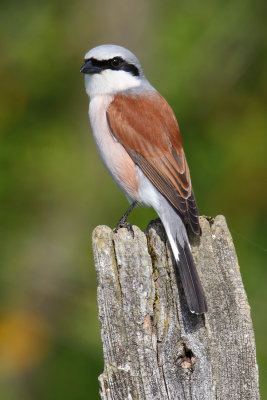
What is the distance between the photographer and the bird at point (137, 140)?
142 inches

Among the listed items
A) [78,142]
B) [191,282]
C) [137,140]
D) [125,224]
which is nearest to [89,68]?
[137,140]

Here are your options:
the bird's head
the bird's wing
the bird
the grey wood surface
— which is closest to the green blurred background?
the bird's head

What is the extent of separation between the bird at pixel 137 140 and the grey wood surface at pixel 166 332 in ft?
2.45

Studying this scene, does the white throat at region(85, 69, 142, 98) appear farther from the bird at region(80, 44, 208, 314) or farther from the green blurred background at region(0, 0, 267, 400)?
the green blurred background at region(0, 0, 267, 400)

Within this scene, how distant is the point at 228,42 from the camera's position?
8000mm

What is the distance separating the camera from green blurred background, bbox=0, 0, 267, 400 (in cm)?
698

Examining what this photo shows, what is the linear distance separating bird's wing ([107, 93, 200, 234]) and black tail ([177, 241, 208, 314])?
33.7 inches

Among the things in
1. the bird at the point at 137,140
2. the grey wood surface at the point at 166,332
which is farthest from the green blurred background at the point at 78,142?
the grey wood surface at the point at 166,332

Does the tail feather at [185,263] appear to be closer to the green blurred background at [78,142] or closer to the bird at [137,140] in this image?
the bird at [137,140]

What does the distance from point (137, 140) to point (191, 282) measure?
1526 mm

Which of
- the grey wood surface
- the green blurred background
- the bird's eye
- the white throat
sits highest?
the green blurred background

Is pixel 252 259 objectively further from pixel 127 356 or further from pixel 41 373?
pixel 127 356

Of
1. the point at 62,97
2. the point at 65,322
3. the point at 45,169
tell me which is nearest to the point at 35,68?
the point at 62,97

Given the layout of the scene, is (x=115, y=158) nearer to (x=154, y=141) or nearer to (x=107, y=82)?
(x=154, y=141)
